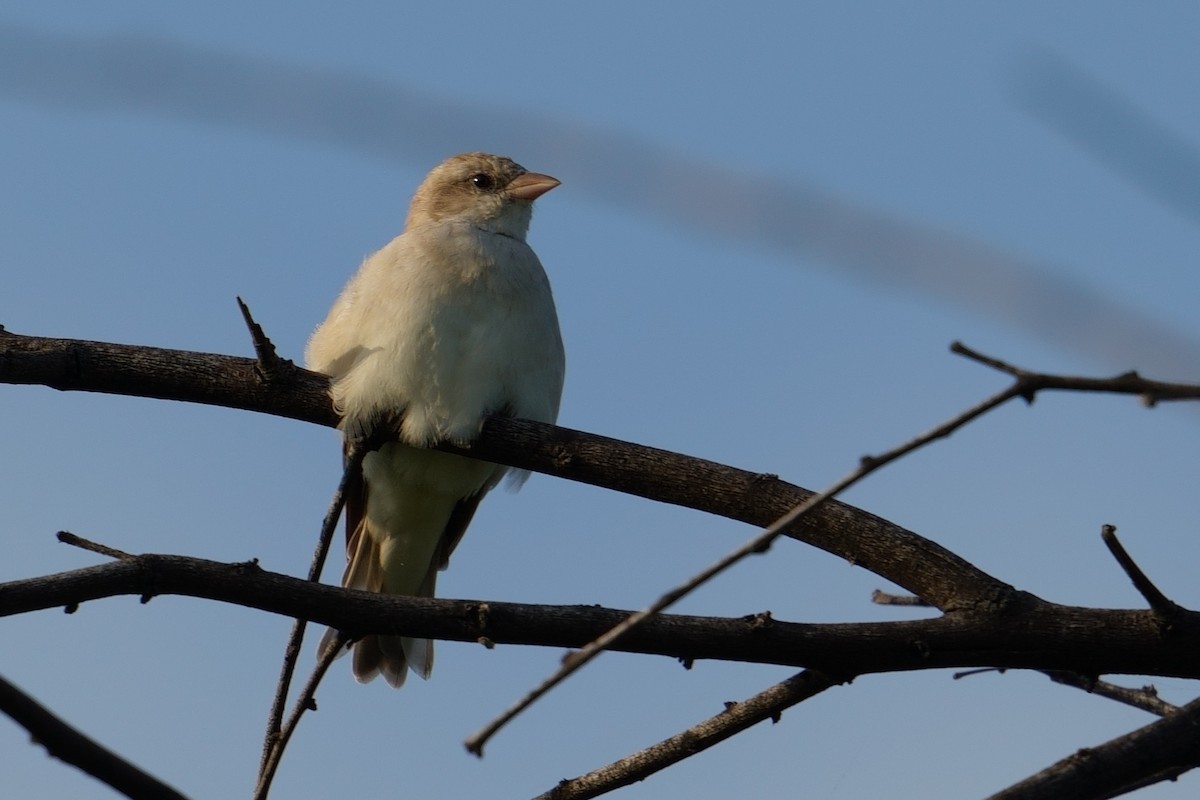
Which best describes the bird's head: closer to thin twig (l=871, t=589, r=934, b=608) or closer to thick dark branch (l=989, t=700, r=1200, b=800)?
thin twig (l=871, t=589, r=934, b=608)

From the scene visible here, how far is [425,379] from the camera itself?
20.7ft

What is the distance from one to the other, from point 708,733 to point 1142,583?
1.30m

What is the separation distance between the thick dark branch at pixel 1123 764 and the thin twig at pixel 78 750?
1.83 m

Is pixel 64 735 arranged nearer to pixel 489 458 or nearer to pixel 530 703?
pixel 530 703

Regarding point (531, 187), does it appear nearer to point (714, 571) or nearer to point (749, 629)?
point (749, 629)

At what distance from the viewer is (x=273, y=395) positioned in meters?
5.02

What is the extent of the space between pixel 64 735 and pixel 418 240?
492 cm

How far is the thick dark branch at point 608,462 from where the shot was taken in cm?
439

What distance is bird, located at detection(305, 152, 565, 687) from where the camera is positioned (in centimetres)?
628

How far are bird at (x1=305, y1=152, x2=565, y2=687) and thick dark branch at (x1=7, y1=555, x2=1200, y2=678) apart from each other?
1751 millimetres

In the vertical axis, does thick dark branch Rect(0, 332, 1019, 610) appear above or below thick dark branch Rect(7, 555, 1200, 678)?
above

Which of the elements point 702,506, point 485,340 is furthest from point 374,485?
point 702,506

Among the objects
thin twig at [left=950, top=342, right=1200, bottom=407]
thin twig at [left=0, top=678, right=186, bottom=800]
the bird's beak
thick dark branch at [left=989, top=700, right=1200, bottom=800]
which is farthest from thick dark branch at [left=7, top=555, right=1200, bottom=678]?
the bird's beak

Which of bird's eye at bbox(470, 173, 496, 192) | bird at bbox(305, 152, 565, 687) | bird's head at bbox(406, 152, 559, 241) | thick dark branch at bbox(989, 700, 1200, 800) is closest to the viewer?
thick dark branch at bbox(989, 700, 1200, 800)
